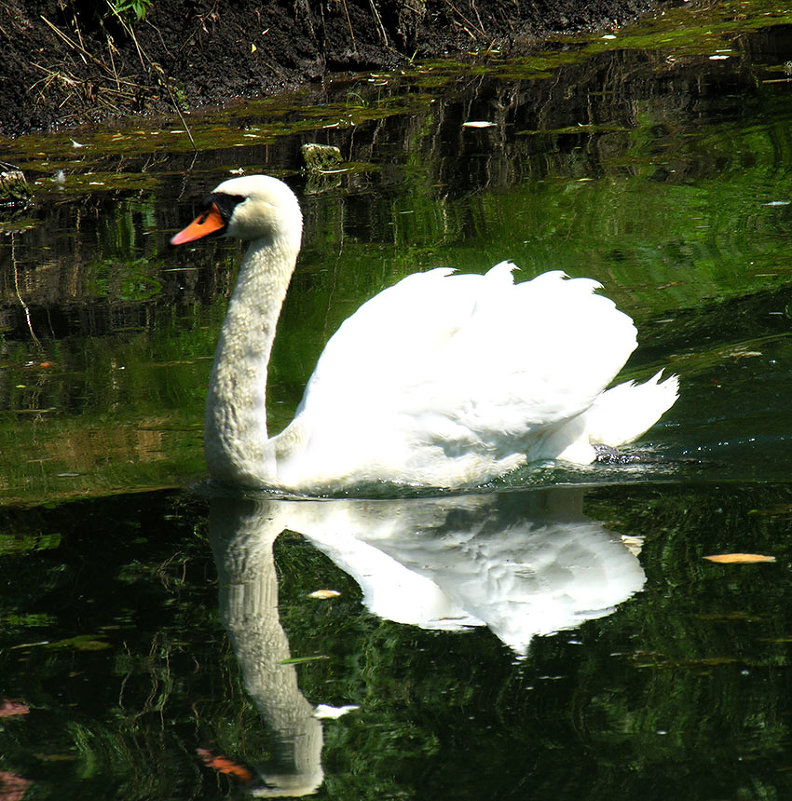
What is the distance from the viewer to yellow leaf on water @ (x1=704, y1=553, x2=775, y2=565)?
12.3ft

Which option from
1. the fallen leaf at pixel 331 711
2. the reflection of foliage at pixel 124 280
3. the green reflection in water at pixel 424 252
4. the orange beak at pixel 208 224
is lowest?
the reflection of foliage at pixel 124 280

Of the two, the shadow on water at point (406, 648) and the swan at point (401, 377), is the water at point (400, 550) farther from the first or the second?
the swan at point (401, 377)

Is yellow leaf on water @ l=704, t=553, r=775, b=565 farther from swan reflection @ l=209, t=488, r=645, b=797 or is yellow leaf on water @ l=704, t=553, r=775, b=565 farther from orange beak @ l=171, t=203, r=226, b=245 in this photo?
orange beak @ l=171, t=203, r=226, b=245

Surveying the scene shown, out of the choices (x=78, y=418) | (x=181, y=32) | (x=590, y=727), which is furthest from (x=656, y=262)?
(x=181, y=32)

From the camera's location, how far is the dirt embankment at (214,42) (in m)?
12.2

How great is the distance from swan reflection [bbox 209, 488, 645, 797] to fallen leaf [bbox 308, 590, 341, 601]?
0.09m

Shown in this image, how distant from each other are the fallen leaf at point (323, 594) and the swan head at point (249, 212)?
1466 mm

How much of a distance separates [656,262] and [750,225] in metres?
0.87

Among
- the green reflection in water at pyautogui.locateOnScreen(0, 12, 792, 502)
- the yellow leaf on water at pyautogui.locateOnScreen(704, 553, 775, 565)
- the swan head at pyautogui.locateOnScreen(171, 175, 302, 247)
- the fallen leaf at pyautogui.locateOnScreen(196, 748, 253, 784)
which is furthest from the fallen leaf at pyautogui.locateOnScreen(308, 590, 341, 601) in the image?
the swan head at pyautogui.locateOnScreen(171, 175, 302, 247)

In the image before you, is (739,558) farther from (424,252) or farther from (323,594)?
(424,252)

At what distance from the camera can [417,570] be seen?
394 cm

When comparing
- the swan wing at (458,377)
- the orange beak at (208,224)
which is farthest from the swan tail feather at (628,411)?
the orange beak at (208,224)

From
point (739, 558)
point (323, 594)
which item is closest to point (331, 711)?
point (323, 594)

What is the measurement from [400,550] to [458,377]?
34.3 inches
